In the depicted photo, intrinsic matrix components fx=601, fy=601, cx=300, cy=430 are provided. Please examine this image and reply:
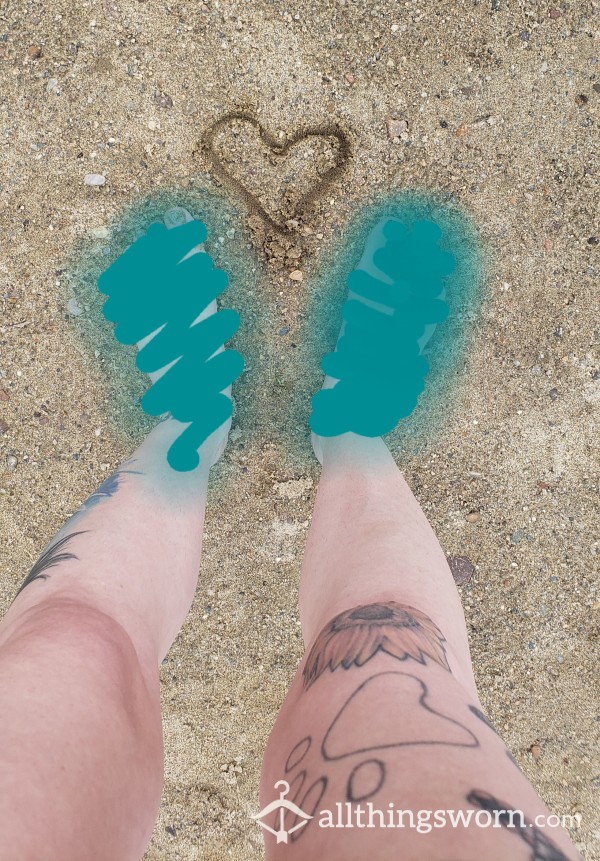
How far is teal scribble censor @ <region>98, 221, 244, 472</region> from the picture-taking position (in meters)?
1.32

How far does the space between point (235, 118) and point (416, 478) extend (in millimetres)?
921

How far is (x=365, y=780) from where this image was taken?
0.72 m

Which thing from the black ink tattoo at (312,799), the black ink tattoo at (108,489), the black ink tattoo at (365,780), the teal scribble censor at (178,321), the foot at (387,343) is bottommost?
the black ink tattoo at (312,799)

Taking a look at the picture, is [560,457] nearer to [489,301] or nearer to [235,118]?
[489,301]

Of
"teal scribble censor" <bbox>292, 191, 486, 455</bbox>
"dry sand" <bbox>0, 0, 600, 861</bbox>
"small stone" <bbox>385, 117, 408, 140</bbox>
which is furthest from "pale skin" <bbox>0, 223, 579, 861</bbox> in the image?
"small stone" <bbox>385, 117, 408, 140</bbox>

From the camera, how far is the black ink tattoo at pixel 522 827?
2.10 ft

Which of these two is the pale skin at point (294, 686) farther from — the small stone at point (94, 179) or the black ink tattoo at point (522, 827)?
the small stone at point (94, 179)

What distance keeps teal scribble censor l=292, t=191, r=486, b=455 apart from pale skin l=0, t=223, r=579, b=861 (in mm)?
118

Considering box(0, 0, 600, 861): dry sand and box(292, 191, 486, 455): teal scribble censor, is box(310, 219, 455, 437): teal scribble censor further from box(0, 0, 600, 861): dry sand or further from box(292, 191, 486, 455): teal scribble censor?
box(0, 0, 600, 861): dry sand

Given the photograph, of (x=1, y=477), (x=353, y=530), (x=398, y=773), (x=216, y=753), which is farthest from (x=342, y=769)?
(x=1, y=477)

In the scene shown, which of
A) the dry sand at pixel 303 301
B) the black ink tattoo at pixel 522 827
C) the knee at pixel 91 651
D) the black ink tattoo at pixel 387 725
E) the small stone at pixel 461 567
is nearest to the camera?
the black ink tattoo at pixel 522 827

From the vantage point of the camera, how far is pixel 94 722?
0.81m

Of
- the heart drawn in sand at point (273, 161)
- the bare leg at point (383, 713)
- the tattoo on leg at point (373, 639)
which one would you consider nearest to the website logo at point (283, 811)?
the bare leg at point (383, 713)

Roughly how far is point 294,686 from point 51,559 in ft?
1.64
